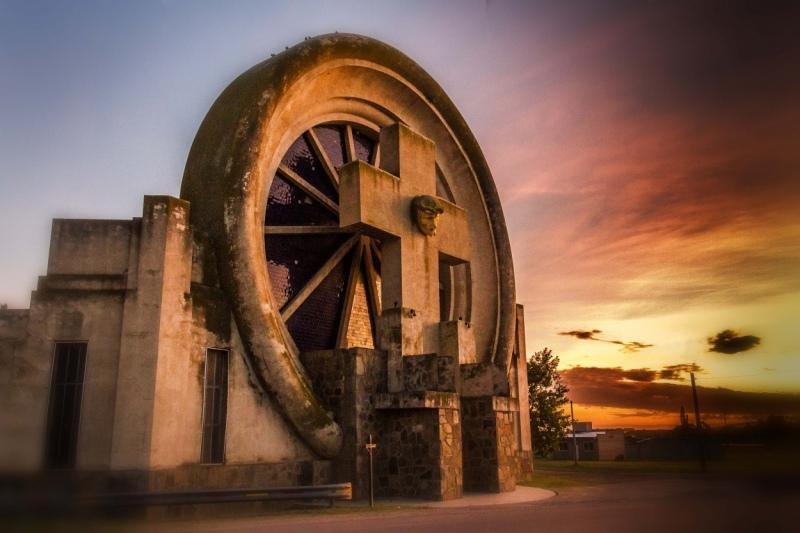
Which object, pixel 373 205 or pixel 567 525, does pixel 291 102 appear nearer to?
pixel 373 205

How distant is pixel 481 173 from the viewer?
20.3m

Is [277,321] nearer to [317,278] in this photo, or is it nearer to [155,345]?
[155,345]

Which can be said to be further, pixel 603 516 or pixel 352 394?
pixel 352 394

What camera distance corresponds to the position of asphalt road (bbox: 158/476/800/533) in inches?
105

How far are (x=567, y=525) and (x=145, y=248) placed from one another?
754 cm

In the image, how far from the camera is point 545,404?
3198 centimetres

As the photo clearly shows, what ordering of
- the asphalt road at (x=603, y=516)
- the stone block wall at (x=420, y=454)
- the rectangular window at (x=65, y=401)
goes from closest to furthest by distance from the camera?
the asphalt road at (x=603, y=516), the rectangular window at (x=65, y=401), the stone block wall at (x=420, y=454)

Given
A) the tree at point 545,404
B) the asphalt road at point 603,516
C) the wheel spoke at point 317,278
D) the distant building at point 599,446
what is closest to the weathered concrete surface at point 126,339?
the asphalt road at point 603,516

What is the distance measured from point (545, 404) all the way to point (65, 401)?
2530 centimetres

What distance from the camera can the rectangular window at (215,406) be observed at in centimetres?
1113

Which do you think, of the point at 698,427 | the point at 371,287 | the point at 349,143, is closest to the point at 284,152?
the point at 349,143

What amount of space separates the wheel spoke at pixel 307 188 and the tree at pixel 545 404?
17121 millimetres

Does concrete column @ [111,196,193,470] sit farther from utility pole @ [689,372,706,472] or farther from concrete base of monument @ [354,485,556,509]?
utility pole @ [689,372,706,472]

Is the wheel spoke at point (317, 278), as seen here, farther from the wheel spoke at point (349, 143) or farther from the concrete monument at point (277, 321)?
the wheel spoke at point (349, 143)
